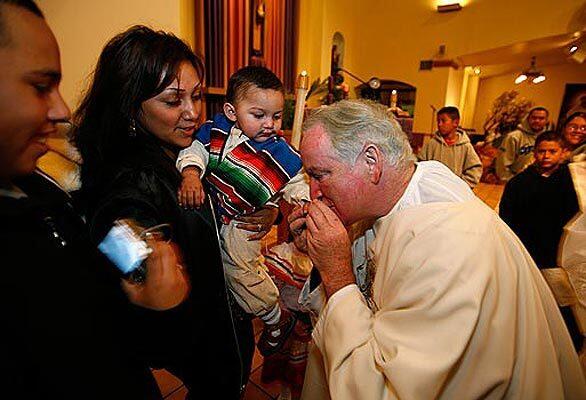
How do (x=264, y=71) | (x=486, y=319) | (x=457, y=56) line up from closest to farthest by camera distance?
(x=486, y=319)
(x=264, y=71)
(x=457, y=56)

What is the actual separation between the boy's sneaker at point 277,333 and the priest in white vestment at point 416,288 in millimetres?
582

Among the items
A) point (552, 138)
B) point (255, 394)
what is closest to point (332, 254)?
point (255, 394)

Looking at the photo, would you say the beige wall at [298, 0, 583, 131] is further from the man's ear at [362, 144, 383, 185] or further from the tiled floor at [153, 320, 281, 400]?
the man's ear at [362, 144, 383, 185]

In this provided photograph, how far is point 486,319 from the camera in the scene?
0.84 metres

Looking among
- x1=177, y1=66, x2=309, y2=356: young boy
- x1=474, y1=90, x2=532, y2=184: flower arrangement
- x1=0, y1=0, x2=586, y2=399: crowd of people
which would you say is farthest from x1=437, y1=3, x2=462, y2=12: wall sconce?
x1=0, y1=0, x2=586, y2=399: crowd of people

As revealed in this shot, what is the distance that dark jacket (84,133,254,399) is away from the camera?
0.94 metres

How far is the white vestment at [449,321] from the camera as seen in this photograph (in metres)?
0.81

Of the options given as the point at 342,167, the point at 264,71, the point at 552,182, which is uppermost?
the point at 264,71

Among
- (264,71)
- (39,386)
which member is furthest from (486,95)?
(39,386)

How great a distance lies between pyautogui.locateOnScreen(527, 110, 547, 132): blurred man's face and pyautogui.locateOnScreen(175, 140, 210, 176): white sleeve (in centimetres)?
662

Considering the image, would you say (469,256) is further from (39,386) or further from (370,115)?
(39,386)

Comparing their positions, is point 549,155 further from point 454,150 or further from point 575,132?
point 454,150

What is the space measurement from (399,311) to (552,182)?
201 centimetres

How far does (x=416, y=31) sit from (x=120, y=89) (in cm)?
1038
